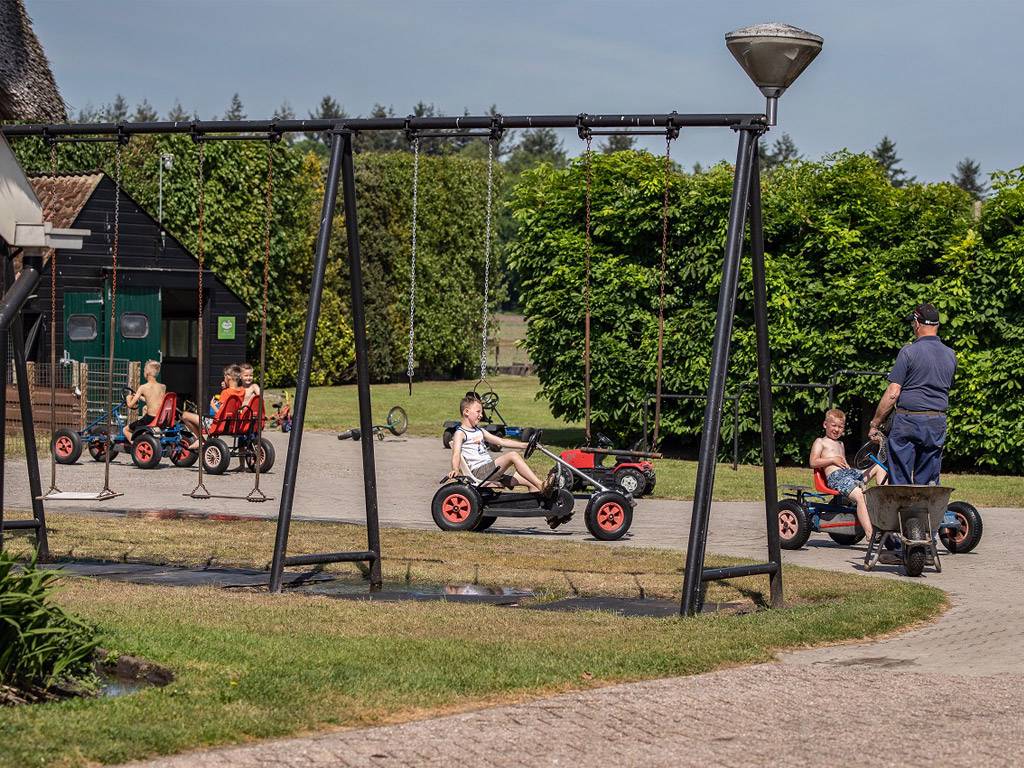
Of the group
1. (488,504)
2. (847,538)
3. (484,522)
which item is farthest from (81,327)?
(847,538)

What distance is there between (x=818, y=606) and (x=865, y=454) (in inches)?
188

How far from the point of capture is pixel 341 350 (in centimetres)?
3903

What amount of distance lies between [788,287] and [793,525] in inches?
344

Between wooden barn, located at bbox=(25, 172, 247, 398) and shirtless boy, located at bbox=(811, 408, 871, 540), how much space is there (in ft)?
46.8

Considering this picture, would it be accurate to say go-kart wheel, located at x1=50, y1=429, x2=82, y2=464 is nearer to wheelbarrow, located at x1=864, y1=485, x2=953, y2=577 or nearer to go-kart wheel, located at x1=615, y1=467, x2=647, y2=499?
go-kart wheel, located at x1=615, y1=467, x2=647, y2=499

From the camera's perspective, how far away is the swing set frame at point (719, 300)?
385 inches

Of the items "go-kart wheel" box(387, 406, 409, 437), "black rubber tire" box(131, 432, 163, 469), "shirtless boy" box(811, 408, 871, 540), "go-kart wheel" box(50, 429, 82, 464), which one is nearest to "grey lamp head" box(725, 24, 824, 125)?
"shirtless boy" box(811, 408, 871, 540)

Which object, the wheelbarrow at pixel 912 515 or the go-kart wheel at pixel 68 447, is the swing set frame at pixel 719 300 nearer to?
the wheelbarrow at pixel 912 515

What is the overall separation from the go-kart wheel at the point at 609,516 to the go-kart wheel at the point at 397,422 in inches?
472

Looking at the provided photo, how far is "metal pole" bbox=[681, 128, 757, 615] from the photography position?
968cm

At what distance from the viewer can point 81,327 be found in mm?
25562

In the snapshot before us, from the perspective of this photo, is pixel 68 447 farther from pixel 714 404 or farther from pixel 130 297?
pixel 714 404

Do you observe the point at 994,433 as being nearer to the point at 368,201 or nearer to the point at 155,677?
the point at 155,677

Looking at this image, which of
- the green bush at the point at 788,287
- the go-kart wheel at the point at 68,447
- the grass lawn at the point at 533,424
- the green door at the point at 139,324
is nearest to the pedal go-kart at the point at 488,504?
the grass lawn at the point at 533,424
